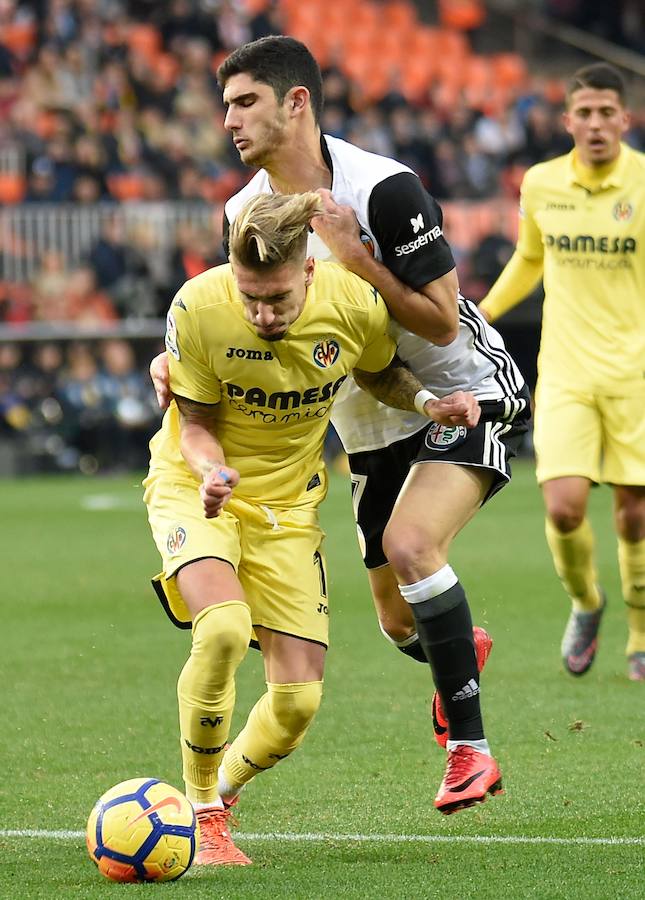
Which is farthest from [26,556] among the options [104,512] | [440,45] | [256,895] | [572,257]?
[440,45]

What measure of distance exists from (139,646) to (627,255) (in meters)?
3.31

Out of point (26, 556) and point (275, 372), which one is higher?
point (275, 372)

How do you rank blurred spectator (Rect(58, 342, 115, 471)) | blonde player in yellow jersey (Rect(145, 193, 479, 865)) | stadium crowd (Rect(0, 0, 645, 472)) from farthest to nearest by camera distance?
1. stadium crowd (Rect(0, 0, 645, 472))
2. blurred spectator (Rect(58, 342, 115, 471))
3. blonde player in yellow jersey (Rect(145, 193, 479, 865))

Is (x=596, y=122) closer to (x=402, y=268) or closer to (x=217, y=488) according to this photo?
(x=402, y=268)

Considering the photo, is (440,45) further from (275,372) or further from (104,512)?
(275,372)

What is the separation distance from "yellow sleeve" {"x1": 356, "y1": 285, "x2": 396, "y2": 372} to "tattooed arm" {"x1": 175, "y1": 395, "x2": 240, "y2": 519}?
52 cm

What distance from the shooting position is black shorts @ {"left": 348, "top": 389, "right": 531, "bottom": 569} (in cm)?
561

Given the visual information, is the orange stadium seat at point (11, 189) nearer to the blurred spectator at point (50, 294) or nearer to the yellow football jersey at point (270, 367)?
the blurred spectator at point (50, 294)

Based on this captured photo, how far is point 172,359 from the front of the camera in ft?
16.8

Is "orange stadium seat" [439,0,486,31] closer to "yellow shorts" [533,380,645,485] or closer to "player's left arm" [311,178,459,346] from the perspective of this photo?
"yellow shorts" [533,380,645,485]

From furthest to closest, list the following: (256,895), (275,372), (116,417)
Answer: (116,417)
(275,372)
(256,895)

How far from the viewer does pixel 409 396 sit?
5.45 m

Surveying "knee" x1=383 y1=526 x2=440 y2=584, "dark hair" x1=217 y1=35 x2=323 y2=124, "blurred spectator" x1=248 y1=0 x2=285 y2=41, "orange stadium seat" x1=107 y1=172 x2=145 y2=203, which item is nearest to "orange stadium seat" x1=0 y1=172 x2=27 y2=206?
"orange stadium seat" x1=107 y1=172 x2=145 y2=203

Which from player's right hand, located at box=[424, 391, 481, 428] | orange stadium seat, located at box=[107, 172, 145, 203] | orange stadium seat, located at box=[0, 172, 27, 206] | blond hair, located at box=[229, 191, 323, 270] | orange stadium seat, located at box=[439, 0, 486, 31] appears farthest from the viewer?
orange stadium seat, located at box=[439, 0, 486, 31]
